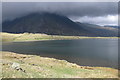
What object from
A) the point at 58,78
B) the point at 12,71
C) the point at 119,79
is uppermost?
the point at 12,71

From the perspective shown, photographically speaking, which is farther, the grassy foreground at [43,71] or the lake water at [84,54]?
the lake water at [84,54]

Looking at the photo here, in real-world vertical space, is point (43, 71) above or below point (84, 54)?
above

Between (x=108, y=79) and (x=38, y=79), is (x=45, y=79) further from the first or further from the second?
(x=108, y=79)

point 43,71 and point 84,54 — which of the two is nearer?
point 43,71

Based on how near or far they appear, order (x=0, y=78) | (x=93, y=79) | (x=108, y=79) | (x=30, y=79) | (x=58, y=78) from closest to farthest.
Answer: (x=0, y=78), (x=30, y=79), (x=58, y=78), (x=93, y=79), (x=108, y=79)

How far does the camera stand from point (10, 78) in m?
19.1

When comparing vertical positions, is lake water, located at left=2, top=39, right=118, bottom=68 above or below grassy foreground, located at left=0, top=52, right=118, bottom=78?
below

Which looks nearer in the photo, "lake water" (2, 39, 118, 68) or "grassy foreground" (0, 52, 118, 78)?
"grassy foreground" (0, 52, 118, 78)

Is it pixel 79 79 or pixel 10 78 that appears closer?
pixel 10 78

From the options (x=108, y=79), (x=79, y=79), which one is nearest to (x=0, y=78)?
(x=79, y=79)

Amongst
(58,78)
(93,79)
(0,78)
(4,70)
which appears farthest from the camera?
(93,79)

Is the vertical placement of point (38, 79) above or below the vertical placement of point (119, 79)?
above

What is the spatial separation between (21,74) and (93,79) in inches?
499

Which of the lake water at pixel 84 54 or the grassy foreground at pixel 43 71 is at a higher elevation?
the grassy foreground at pixel 43 71
